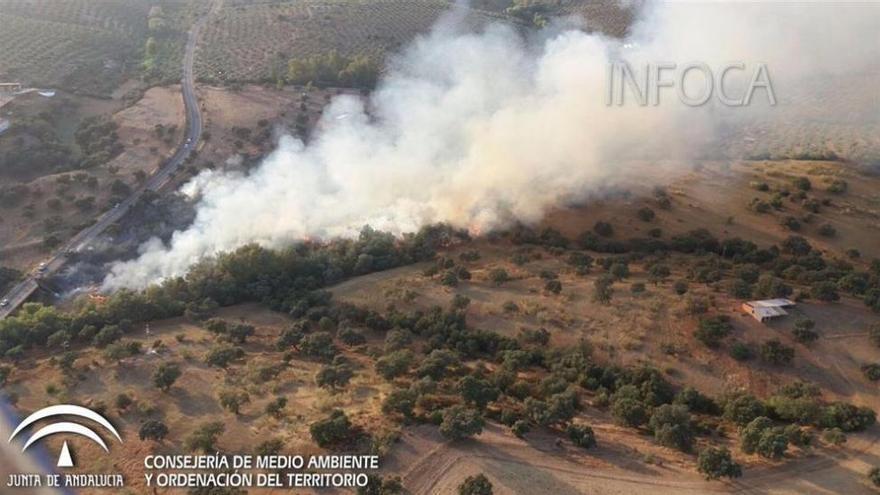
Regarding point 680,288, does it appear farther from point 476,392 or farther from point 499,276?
point 476,392

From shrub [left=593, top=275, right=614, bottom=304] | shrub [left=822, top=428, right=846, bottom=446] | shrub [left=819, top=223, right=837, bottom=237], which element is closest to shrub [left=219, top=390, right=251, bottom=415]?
shrub [left=593, top=275, right=614, bottom=304]

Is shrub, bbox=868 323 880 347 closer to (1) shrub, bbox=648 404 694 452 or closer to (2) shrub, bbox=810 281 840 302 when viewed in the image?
(2) shrub, bbox=810 281 840 302

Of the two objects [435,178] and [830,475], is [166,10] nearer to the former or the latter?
[435,178]

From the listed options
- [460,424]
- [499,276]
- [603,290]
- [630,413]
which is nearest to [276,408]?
[460,424]

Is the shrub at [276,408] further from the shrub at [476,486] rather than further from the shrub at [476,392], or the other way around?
the shrub at [476,486]

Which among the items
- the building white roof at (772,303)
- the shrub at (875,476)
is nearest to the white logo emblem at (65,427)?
the shrub at (875,476)
